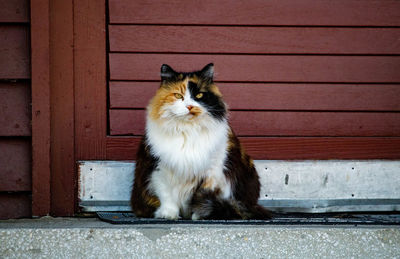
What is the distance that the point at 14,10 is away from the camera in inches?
112

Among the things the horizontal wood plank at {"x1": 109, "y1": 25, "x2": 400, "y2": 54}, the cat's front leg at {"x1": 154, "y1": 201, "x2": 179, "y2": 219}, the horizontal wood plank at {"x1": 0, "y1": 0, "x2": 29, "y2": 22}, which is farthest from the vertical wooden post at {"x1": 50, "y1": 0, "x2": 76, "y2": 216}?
the cat's front leg at {"x1": 154, "y1": 201, "x2": 179, "y2": 219}

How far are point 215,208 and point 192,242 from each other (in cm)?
32

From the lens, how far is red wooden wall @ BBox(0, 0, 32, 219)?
2.87 m

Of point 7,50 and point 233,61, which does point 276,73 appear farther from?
point 7,50

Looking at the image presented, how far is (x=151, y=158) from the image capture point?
248cm

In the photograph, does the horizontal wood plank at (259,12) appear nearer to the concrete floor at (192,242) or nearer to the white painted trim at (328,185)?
the white painted trim at (328,185)

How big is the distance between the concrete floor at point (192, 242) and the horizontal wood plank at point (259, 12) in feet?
4.56

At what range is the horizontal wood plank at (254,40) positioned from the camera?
2.96m

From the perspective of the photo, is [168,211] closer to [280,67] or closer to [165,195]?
[165,195]

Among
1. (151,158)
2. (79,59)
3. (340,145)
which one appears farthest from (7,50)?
(340,145)

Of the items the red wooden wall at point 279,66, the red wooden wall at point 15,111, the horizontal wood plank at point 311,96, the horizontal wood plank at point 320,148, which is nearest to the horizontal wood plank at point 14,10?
the red wooden wall at point 15,111

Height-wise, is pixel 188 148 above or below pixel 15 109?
below

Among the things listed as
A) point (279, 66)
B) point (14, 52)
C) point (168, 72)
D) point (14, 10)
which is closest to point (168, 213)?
point (168, 72)

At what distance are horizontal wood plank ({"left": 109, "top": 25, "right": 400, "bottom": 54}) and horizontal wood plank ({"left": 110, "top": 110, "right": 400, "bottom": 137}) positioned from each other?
0.40m
